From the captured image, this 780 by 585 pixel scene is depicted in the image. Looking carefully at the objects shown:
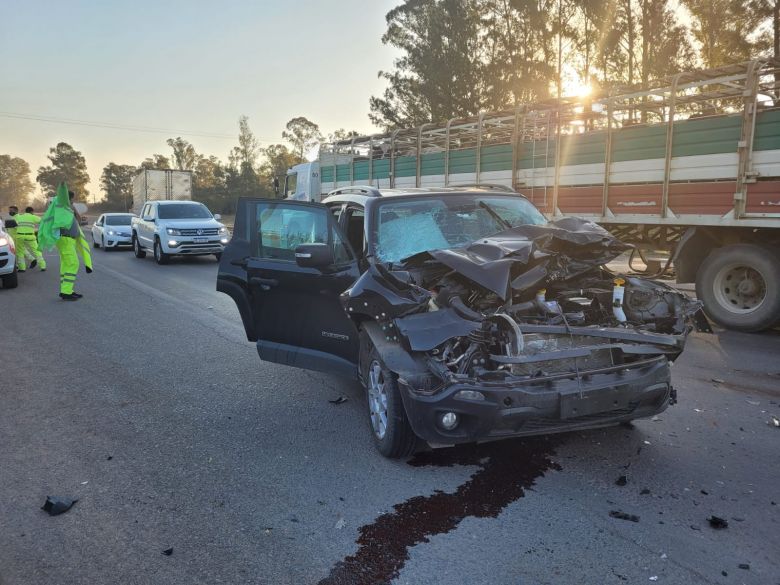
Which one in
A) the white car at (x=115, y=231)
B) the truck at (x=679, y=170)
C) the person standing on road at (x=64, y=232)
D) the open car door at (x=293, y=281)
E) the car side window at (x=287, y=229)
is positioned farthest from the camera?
the white car at (x=115, y=231)

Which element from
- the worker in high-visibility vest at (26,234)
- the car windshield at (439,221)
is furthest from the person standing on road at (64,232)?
the car windshield at (439,221)

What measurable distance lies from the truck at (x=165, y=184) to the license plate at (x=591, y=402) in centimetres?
3137

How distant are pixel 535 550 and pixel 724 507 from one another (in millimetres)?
1160

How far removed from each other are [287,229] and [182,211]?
524 inches

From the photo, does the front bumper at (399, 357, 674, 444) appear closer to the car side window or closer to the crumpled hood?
the crumpled hood

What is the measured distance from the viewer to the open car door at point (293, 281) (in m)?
4.74

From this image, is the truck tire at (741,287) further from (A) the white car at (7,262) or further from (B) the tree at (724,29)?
(B) the tree at (724,29)

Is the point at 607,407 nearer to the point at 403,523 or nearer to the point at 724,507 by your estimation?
the point at 724,507

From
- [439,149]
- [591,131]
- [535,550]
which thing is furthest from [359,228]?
[439,149]

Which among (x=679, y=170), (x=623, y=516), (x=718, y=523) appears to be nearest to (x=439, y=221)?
(x=623, y=516)

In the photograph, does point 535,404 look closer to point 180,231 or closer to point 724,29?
point 180,231

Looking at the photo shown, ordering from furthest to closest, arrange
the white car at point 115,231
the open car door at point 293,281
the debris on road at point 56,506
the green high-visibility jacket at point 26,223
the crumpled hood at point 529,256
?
the white car at point 115,231
the green high-visibility jacket at point 26,223
the open car door at point 293,281
the crumpled hood at point 529,256
the debris on road at point 56,506

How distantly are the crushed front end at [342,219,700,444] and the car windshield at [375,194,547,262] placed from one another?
0.43m

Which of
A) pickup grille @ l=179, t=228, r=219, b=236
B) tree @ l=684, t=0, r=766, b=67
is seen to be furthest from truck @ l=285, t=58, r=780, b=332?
tree @ l=684, t=0, r=766, b=67
